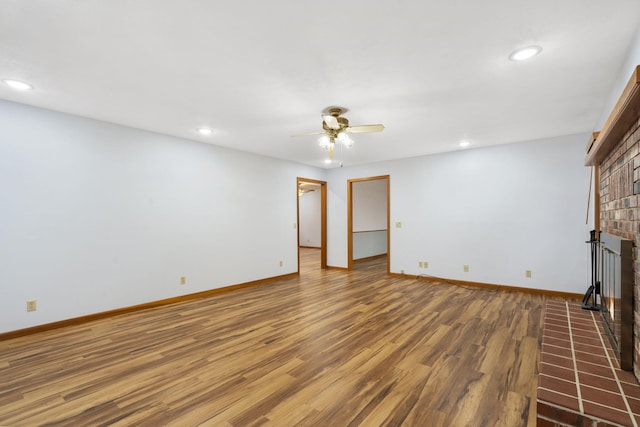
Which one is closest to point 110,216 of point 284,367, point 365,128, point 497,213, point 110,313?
point 110,313

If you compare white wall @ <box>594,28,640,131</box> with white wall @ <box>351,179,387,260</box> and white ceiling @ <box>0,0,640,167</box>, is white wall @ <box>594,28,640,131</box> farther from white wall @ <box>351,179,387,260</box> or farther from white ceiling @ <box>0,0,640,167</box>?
white wall @ <box>351,179,387,260</box>

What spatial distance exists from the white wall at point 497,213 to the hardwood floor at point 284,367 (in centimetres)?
92

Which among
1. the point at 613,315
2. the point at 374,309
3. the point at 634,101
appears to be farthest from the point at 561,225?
the point at 634,101

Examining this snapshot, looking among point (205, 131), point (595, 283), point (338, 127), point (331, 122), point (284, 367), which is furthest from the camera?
point (205, 131)

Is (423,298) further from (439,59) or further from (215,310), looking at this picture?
(439,59)

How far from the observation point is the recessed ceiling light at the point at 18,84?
245 centimetres

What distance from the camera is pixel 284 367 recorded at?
7.36 ft

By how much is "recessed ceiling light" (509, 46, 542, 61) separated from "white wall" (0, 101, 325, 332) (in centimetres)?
405

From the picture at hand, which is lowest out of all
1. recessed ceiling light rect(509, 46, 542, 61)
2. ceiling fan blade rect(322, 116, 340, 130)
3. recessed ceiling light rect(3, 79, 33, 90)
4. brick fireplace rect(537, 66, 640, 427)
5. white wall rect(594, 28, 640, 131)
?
brick fireplace rect(537, 66, 640, 427)

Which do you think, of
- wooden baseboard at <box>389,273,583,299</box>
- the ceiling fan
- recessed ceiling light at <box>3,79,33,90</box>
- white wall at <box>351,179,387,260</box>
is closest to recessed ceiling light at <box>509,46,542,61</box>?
the ceiling fan

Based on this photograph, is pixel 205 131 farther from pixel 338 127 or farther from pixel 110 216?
pixel 338 127

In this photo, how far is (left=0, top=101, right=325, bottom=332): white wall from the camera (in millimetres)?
2918

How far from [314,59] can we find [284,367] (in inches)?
→ 94.2

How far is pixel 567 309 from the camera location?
9.55 feet
